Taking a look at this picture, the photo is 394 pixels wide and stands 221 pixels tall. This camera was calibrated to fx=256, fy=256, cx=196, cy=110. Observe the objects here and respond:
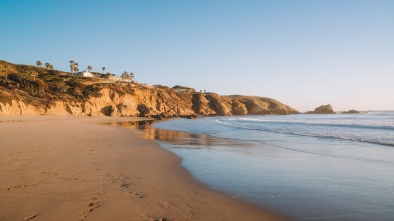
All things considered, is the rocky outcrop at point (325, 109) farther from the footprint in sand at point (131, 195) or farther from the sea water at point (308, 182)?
the footprint in sand at point (131, 195)

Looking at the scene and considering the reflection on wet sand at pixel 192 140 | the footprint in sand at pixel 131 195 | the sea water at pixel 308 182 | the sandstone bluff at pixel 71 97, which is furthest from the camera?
the sandstone bluff at pixel 71 97

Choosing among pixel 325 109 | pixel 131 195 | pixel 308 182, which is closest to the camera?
pixel 131 195

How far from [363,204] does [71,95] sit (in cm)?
5702

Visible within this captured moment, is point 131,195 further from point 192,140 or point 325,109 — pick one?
point 325,109

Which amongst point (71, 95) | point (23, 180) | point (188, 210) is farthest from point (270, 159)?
point (71, 95)

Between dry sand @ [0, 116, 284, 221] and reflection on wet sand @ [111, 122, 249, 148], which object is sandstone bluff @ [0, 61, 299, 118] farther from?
dry sand @ [0, 116, 284, 221]

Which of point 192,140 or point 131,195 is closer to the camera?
point 131,195

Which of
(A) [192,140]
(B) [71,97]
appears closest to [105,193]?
(A) [192,140]

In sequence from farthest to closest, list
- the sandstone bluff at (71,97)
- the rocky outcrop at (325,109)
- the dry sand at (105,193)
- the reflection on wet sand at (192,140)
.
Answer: the rocky outcrop at (325,109) < the sandstone bluff at (71,97) < the reflection on wet sand at (192,140) < the dry sand at (105,193)

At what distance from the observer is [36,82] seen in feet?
171

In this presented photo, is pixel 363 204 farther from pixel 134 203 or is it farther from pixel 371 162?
pixel 371 162

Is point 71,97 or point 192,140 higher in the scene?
point 71,97

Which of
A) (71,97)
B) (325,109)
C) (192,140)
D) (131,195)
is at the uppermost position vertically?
(325,109)

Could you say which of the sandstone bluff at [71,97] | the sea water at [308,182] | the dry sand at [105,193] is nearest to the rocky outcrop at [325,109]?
the sandstone bluff at [71,97]
